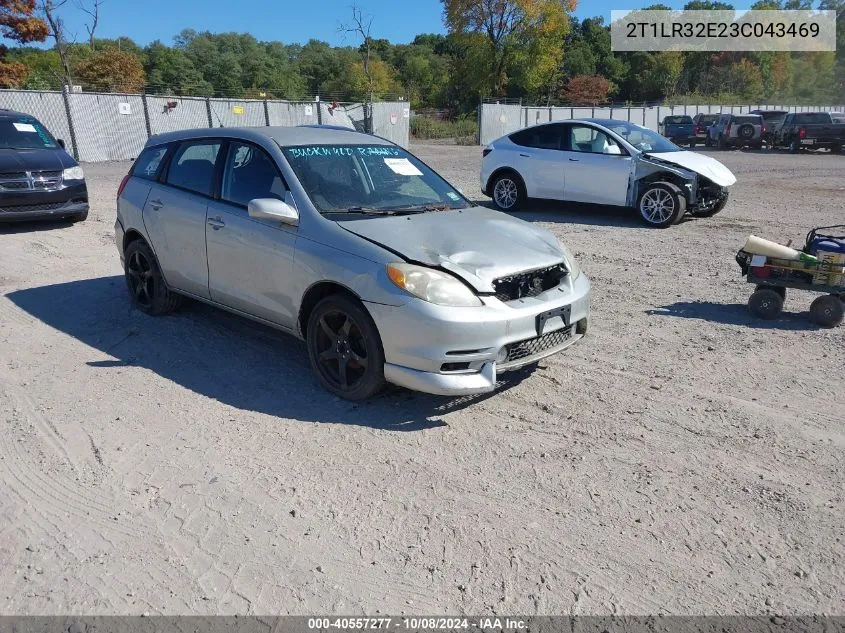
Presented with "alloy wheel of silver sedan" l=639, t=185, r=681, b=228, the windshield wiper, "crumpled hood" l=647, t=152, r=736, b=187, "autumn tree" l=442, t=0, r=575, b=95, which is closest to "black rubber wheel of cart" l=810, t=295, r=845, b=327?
the windshield wiper

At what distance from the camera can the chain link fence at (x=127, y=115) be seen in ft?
74.8

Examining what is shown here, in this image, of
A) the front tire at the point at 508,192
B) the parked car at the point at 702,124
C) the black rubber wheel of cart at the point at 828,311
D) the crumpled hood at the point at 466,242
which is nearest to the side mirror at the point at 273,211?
the crumpled hood at the point at 466,242

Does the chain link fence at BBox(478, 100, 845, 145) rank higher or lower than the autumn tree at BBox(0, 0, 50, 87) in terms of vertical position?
lower

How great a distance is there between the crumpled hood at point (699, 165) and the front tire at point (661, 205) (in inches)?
16.0

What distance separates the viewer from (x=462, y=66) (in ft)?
205

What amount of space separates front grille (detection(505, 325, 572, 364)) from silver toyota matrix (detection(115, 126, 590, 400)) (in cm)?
1

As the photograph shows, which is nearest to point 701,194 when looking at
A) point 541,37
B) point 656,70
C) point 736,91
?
point 541,37

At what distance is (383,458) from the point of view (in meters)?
3.97

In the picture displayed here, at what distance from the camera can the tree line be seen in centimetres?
4584

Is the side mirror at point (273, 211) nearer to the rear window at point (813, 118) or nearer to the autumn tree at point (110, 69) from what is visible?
the rear window at point (813, 118)

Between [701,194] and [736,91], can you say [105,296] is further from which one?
[736,91]

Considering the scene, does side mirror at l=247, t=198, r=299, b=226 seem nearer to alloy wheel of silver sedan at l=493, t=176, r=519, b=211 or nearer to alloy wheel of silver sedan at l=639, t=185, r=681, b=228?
alloy wheel of silver sedan at l=639, t=185, r=681, b=228

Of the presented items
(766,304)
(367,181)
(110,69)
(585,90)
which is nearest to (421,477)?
(367,181)

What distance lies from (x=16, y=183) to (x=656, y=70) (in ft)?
245
